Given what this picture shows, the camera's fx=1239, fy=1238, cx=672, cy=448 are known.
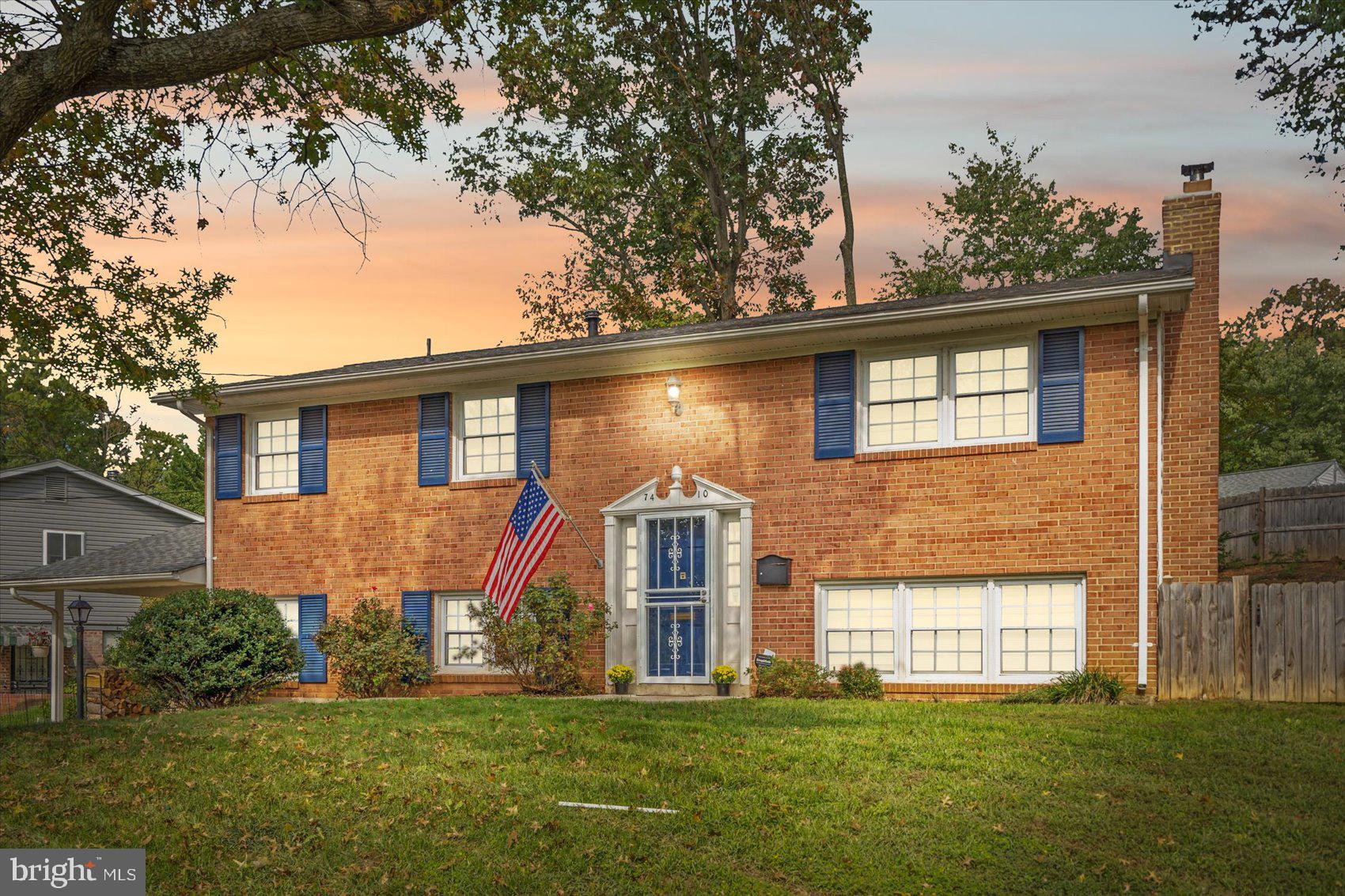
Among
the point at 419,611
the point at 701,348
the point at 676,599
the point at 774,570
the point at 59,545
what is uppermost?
the point at 701,348

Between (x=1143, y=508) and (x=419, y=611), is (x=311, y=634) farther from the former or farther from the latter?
(x=1143, y=508)

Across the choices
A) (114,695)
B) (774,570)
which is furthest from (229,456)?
(774,570)

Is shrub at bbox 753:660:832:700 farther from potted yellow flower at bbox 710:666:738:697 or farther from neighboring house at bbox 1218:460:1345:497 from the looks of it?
neighboring house at bbox 1218:460:1345:497

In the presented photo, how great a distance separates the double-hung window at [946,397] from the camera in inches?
596

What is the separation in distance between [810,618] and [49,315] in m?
9.85

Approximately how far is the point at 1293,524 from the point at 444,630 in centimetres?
1726

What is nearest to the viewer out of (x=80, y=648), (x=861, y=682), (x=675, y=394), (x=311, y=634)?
(x=861, y=682)

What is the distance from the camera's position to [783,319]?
1579cm

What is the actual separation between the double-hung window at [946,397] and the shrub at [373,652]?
24.3ft

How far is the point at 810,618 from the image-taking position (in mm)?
15914

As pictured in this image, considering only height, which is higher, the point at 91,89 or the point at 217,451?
the point at 91,89

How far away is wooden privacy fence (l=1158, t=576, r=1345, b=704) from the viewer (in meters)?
13.4

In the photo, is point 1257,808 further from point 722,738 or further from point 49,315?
point 49,315

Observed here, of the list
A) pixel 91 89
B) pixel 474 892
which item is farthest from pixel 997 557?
pixel 91 89
